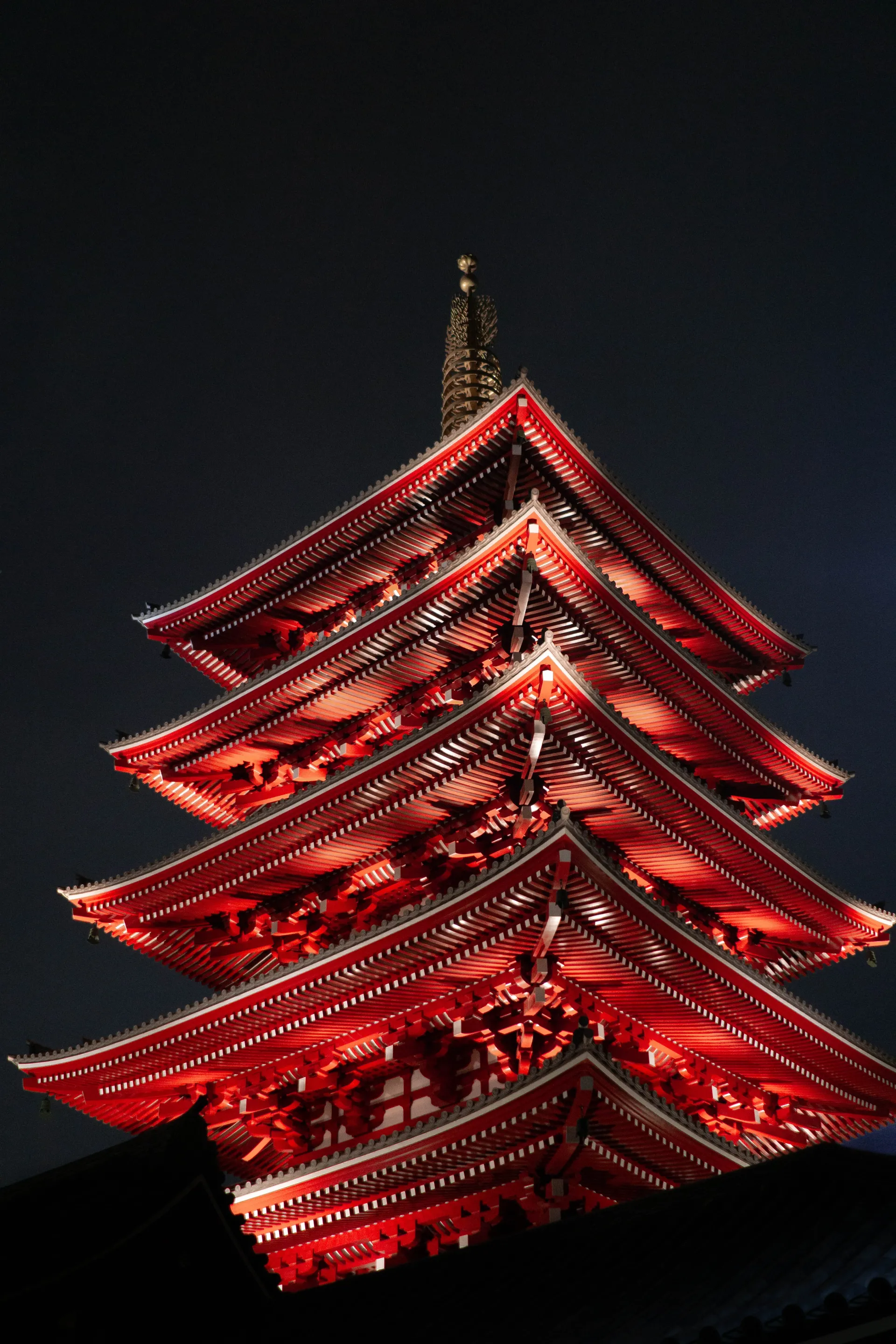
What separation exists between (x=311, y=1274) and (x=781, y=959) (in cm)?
888

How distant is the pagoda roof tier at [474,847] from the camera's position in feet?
48.2

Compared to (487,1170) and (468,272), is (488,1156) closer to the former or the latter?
(487,1170)

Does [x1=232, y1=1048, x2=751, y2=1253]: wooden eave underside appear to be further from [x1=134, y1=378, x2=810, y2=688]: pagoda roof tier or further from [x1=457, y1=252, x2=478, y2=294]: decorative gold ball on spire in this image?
[x1=457, y1=252, x2=478, y2=294]: decorative gold ball on spire

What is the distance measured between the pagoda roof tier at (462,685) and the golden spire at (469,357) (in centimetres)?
672

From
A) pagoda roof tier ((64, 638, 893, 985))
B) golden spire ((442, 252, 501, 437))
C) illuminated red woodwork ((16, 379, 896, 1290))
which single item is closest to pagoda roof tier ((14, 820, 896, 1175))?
illuminated red woodwork ((16, 379, 896, 1290))

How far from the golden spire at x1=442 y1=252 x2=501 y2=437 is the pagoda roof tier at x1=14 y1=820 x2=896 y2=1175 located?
38.8 feet

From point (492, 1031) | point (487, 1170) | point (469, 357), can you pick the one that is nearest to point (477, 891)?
point (492, 1031)

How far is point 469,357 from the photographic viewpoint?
24250 mm

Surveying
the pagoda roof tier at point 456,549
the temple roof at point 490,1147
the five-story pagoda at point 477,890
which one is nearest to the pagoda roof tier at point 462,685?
the five-story pagoda at point 477,890

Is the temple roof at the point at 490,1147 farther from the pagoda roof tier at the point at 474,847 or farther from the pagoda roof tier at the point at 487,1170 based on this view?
the pagoda roof tier at the point at 474,847

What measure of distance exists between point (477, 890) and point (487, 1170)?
295cm

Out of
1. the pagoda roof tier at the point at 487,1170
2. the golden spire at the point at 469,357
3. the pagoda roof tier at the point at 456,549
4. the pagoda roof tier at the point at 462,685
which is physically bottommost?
the pagoda roof tier at the point at 487,1170

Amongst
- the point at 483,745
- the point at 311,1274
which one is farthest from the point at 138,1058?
the point at 483,745

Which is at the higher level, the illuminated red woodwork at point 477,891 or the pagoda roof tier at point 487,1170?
the illuminated red woodwork at point 477,891
